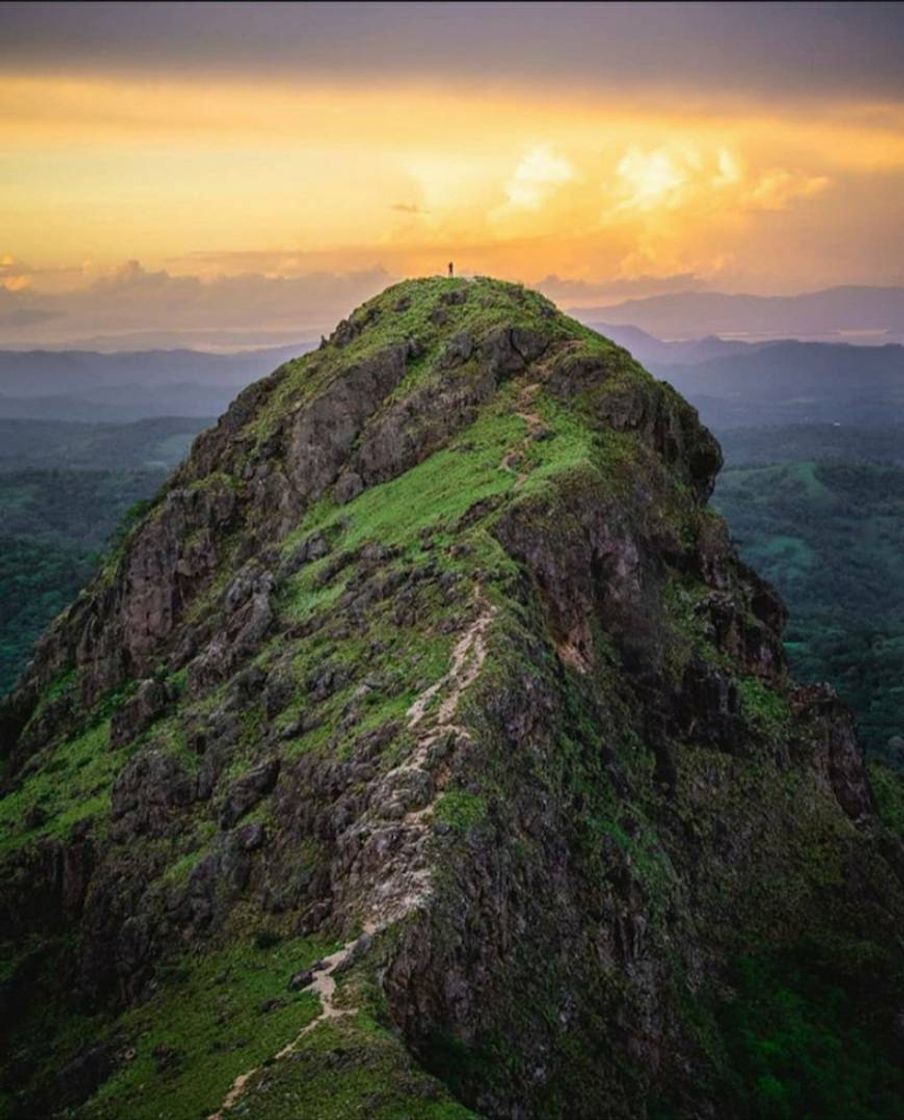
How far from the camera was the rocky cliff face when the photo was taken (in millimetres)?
43438

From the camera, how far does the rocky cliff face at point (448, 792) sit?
43.4 m

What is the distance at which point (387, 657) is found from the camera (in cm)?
5647

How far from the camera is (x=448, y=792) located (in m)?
46.8

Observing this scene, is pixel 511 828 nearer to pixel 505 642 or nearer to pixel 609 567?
pixel 505 642

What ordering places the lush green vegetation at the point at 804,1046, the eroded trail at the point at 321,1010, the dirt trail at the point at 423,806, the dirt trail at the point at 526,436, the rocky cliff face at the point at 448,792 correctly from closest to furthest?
the eroded trail at the point at 321,1010, the dirt trail at the point at 423,806, the rocky cliff face at the point at 448,792, the lush green vegetation at the point at 804,1046, the dirt trail at the point at 526,436

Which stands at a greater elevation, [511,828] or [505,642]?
[505,642]

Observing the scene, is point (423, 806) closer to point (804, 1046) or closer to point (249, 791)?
point (249, 791)

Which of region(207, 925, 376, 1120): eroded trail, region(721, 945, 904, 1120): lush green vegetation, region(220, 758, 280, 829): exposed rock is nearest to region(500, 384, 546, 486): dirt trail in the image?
region(220, 758, 280, 829): exposed rock

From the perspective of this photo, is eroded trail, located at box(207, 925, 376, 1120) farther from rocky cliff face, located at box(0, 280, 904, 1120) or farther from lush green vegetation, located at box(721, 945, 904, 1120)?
lush green vegetation, located at box(721, 945, 904, 1120)

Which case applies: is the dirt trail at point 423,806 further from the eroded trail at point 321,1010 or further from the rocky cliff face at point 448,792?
the rocky cliff face at point 448,792

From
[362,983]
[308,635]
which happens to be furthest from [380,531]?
[362,983]

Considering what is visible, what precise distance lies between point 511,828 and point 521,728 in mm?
4618

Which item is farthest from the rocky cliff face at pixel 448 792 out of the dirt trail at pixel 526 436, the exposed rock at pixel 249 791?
the dirt trail at pixel 526 436

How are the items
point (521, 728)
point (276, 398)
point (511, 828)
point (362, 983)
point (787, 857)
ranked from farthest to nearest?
point (276, 398) → point (787, 857) → point (521, 728) → point (511, 828) → point (362, 983)
